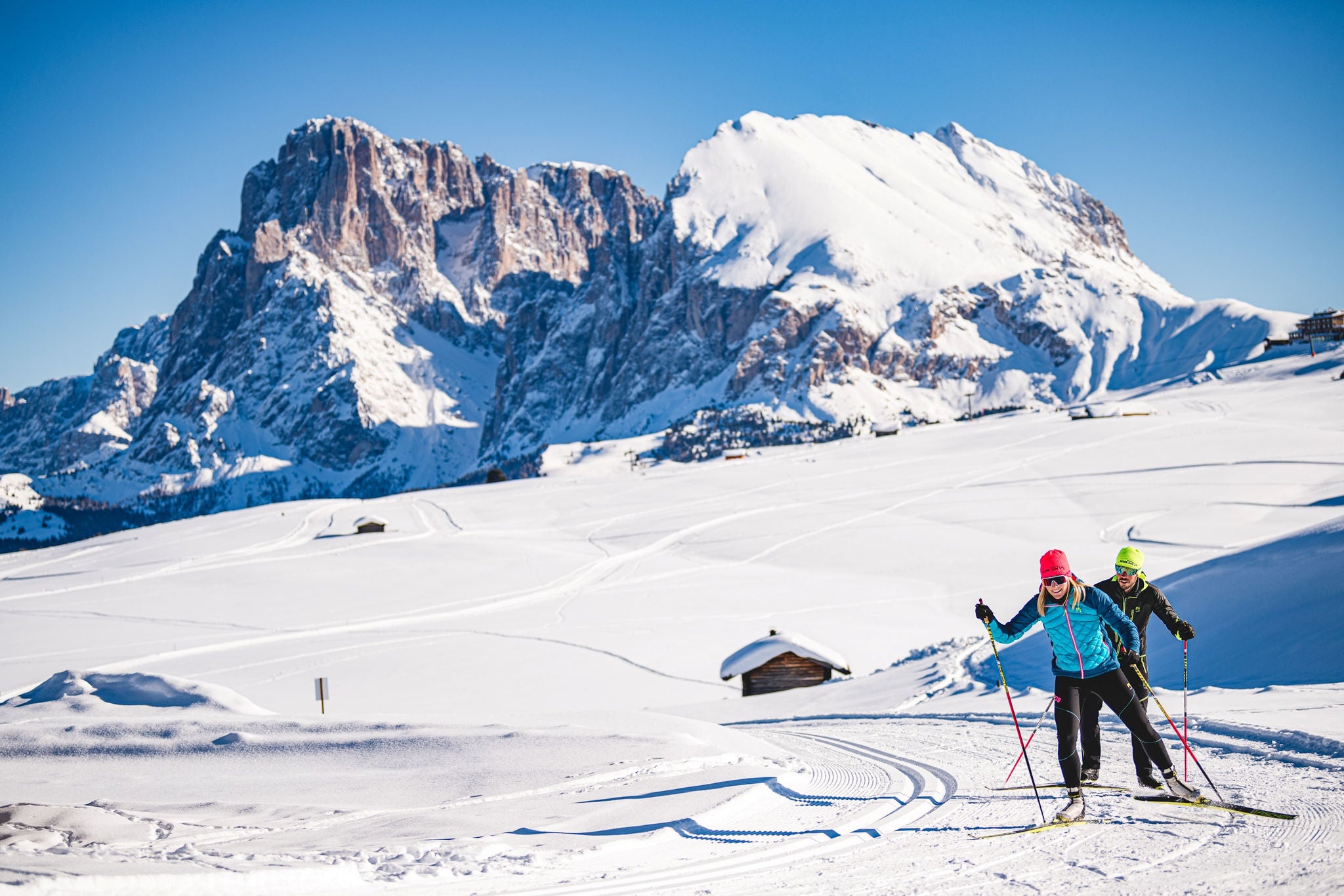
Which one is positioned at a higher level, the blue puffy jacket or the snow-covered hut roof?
the blue puffy jacket

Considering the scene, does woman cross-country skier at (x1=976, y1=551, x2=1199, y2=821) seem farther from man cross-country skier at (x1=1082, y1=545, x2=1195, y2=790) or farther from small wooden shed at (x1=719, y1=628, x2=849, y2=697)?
small wooden shed at (x1=719, y1=628, x2=849, y2=697)

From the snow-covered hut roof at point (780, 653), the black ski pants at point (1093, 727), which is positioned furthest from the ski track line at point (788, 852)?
the snow-covered hut roof at point (780, 653)

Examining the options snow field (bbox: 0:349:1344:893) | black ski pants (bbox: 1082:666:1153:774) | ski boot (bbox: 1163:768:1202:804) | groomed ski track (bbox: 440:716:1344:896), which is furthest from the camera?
black ski pants (bbox: 1082:666:1153:774)

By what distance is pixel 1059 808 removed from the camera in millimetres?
7531

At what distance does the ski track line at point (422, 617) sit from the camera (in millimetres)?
33938

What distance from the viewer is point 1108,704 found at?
7.79m

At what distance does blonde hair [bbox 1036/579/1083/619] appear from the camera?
25.6ft

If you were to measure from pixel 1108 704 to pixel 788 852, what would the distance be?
280 cm

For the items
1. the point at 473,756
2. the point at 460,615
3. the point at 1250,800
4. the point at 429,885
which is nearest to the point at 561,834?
the point at 429,885

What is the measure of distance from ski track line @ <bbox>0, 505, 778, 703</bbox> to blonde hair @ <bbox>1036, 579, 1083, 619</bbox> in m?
25.7

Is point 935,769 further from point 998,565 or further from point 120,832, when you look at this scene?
point 998,565

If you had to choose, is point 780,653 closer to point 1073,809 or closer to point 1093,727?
point 1093,727

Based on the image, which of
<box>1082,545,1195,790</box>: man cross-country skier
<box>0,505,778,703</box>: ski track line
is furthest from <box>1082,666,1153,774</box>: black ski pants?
<box>0,505,778,703</box>: ski track line

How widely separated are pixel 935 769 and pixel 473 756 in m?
4.35
